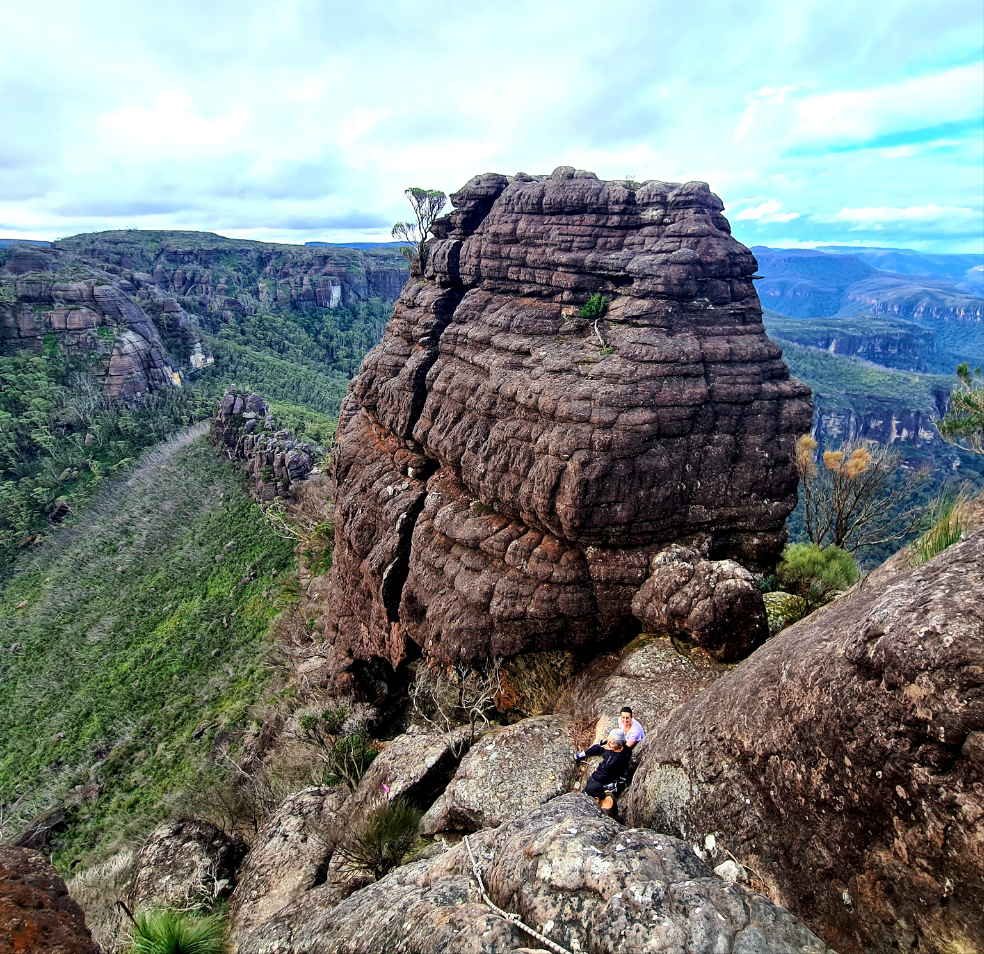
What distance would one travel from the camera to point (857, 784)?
245 inches

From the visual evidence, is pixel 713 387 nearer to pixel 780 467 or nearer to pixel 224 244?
pixel 780 467

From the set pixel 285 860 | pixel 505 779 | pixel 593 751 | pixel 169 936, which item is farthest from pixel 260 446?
pixel 593 751

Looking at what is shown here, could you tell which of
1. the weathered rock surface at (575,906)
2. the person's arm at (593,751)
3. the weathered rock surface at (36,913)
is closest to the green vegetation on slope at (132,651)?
the weathered rock surface at (36,913)

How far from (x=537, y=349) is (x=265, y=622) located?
1194 inches

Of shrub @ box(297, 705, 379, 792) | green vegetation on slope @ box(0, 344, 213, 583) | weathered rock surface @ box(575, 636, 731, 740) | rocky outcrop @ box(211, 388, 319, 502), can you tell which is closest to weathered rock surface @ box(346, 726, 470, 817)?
shrub @ box(297, 705, 379, 792)

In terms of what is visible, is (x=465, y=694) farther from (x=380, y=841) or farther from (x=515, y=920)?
(x=515, y=920)

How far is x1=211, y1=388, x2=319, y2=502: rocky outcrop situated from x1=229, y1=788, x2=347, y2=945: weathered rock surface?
4041cm

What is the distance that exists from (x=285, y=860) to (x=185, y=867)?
10.6 feet

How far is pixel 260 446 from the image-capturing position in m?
58.7

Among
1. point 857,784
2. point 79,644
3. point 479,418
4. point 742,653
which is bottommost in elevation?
point 79,644

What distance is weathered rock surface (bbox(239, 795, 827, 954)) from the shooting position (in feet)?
19.3

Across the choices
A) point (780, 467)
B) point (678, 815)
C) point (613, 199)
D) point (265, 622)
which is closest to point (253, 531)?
point (265, 622)

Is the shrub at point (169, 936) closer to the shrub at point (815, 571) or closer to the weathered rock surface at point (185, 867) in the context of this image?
the weathered rock surface at point (185, 867)

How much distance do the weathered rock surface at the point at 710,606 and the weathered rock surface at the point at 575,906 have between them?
290 inches
